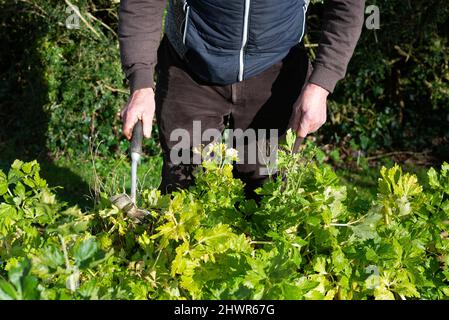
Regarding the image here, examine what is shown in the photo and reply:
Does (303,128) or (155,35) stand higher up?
(155,35)

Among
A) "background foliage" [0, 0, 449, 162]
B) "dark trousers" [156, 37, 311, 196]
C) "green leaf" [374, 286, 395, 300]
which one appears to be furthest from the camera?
"background foliage" [0, 0, 449, 162]

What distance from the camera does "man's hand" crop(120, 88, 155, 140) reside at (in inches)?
82.4

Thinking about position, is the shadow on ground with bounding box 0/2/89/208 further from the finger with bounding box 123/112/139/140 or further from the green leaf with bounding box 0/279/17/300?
the green leaf with bounding box 0/279/17/300

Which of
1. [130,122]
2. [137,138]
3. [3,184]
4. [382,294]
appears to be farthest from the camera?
[130,122]

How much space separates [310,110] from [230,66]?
1.33 ft

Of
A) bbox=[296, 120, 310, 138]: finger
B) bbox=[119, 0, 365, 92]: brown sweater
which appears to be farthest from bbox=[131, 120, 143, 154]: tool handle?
bbox=[296, 120, 310, 138]: finger

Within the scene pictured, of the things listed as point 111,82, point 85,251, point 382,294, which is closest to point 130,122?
point 85,251

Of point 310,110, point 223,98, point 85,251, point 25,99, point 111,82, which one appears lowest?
point 25,99

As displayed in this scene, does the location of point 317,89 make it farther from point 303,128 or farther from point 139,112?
point 139,112

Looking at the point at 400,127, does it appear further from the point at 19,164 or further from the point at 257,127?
the point at 19,164

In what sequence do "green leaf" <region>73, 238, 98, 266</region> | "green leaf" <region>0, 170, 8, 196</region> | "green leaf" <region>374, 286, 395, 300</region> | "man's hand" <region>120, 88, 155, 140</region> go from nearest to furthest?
"green leaf" <region>73, 238, 98, 266</region>
"green leaf" <region>374, 286, 395, 300</region>
"green leaf" <region>0, 170, 8, 196</region>
"man's hand" <region>120, 88, 155, 140</region>

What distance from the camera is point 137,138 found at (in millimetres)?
1957

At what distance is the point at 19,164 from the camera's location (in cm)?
178
